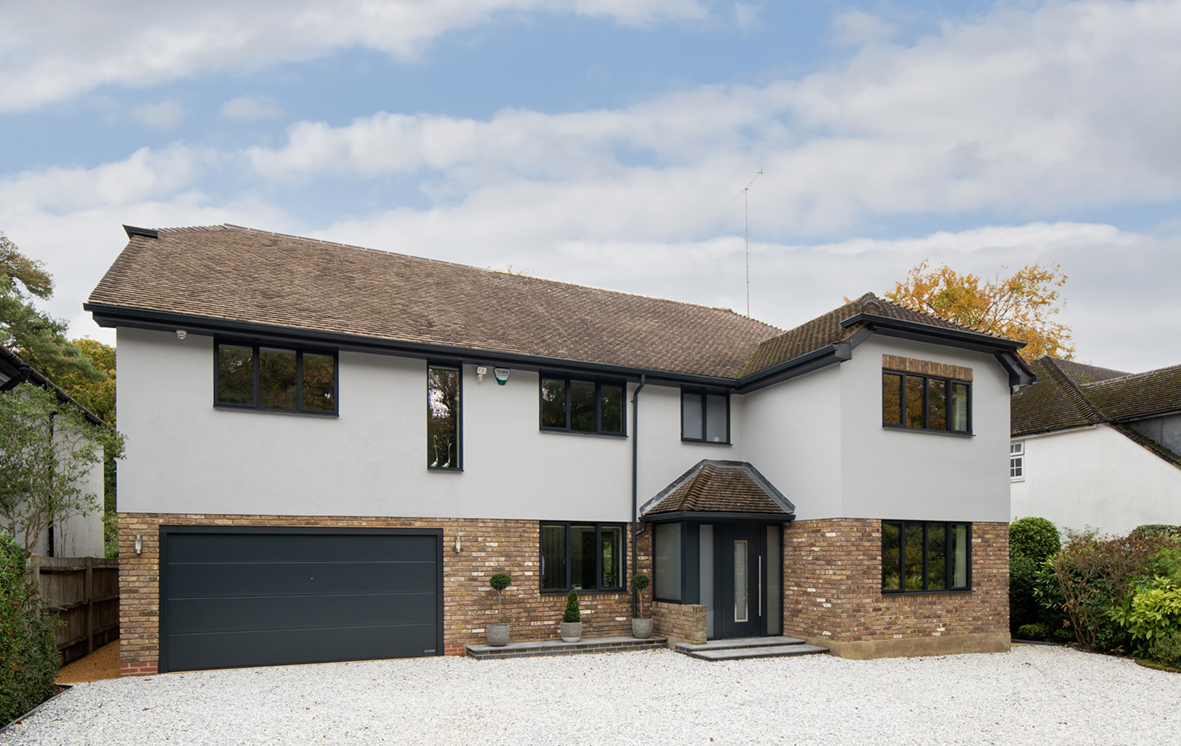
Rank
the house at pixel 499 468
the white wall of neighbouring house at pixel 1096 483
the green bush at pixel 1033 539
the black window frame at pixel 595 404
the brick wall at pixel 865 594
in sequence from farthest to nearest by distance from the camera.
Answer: the white wall of neighbouring house at pixel 1096 483, the green bush at pixel 1033 539, the black window frame at pixel 595 404, the brick wall at pixel 865 594, the house at pixel 499 468

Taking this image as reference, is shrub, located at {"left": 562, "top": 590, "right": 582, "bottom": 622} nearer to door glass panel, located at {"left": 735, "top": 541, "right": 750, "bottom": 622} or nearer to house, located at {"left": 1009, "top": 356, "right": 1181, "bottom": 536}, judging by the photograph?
door glass panel, located at {"left": 735, "top": 541, "right": 750, "bottom": 622}

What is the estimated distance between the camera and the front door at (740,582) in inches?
523

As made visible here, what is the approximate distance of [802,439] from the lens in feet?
44.3

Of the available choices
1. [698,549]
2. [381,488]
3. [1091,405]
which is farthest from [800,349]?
[1091,405]

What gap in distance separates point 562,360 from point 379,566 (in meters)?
4.54

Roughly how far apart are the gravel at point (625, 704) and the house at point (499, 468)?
3.33 feet

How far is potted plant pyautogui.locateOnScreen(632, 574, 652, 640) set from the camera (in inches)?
513

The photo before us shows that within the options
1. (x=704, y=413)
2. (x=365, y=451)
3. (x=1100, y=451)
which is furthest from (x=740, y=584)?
(x=1100, y=451)

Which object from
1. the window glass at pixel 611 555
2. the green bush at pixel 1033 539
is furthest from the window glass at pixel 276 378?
the green bush at pixel 1033 539

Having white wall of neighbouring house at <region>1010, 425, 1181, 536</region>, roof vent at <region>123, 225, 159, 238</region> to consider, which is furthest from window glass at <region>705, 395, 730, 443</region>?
roof vent at <region>123, 225, 159, 238</region>

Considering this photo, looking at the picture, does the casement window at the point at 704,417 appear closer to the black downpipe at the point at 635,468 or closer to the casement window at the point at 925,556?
the black downpipe at the point at 635,468

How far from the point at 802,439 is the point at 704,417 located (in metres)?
2.12

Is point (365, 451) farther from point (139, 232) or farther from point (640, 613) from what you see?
point (139, 232)

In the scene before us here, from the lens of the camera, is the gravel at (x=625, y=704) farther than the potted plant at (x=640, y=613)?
No
